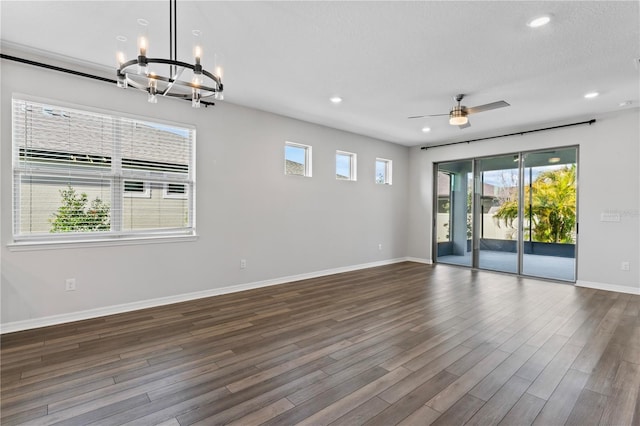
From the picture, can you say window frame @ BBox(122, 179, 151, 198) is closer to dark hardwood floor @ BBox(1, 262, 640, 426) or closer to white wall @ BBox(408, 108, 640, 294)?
dark hardwood floor @ BBox(1, 262, 640, 426)

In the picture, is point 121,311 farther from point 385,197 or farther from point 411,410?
point 385,197

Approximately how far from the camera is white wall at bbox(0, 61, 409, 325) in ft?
10.7

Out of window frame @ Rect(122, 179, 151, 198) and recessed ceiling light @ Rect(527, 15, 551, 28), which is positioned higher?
recessed ceiling light @ Rect(527, 15, 551, 28)

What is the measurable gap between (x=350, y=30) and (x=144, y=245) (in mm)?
3401

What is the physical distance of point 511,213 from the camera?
6270 millimetres

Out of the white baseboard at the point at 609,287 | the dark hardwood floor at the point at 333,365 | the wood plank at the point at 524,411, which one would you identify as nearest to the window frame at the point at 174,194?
the dark hardwood floor at the point at 333,365

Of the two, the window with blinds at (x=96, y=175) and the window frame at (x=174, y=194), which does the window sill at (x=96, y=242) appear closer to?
the window with blinds at (x=96, y=175)

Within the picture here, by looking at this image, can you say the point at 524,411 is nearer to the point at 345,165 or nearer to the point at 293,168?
the point at 293,168

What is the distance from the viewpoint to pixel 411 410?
1968 mm

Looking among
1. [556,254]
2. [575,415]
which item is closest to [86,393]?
[575,415]

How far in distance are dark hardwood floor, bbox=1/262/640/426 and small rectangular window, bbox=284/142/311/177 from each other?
2359mm

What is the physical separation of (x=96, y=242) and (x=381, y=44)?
375 cm

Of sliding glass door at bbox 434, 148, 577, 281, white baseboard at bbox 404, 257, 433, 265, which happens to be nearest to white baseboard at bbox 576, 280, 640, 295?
sliding glass door at bbox 434, 148, 577, 281

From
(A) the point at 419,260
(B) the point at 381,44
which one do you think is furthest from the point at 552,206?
(B) the point at 381,44
